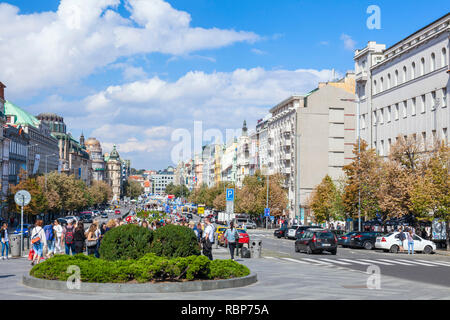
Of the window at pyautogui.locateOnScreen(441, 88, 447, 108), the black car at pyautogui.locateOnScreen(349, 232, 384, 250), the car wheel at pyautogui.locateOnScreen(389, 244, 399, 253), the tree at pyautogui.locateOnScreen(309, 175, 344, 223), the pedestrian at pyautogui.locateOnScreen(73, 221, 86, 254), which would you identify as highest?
the window at pyautogui.locateOnScreen(441, 88, 447, 108)

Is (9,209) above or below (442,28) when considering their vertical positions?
below

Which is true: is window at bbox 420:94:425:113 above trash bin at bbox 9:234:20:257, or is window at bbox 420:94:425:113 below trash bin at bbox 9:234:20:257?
above

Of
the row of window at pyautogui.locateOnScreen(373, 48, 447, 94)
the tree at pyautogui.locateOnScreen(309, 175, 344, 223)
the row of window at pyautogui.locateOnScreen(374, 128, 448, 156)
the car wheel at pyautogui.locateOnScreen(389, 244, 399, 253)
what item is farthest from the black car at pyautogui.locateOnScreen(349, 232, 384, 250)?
the row of window at pyautogui.locateOnScreen(373, 48, 447, 94)

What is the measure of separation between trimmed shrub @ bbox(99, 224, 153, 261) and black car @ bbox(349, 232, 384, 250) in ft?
92.5

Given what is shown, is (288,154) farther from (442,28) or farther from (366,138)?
(442,28)

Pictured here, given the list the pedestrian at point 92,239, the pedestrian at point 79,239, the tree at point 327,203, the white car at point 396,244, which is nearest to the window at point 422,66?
the tree at point 327,203

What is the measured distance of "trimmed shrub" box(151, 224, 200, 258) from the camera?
18953 millimetres

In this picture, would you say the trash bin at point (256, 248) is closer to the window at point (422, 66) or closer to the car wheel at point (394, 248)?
the car wheel at point (394, 248)

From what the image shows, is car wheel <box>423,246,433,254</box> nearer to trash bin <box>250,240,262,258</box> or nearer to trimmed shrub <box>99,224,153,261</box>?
trash bin <box>250,240,262,258</box>

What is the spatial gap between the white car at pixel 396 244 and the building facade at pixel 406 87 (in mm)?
11164

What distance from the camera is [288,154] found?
10025 cm

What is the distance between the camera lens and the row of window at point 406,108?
5434 cm

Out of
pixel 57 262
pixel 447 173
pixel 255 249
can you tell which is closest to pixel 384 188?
pixel 447 173
